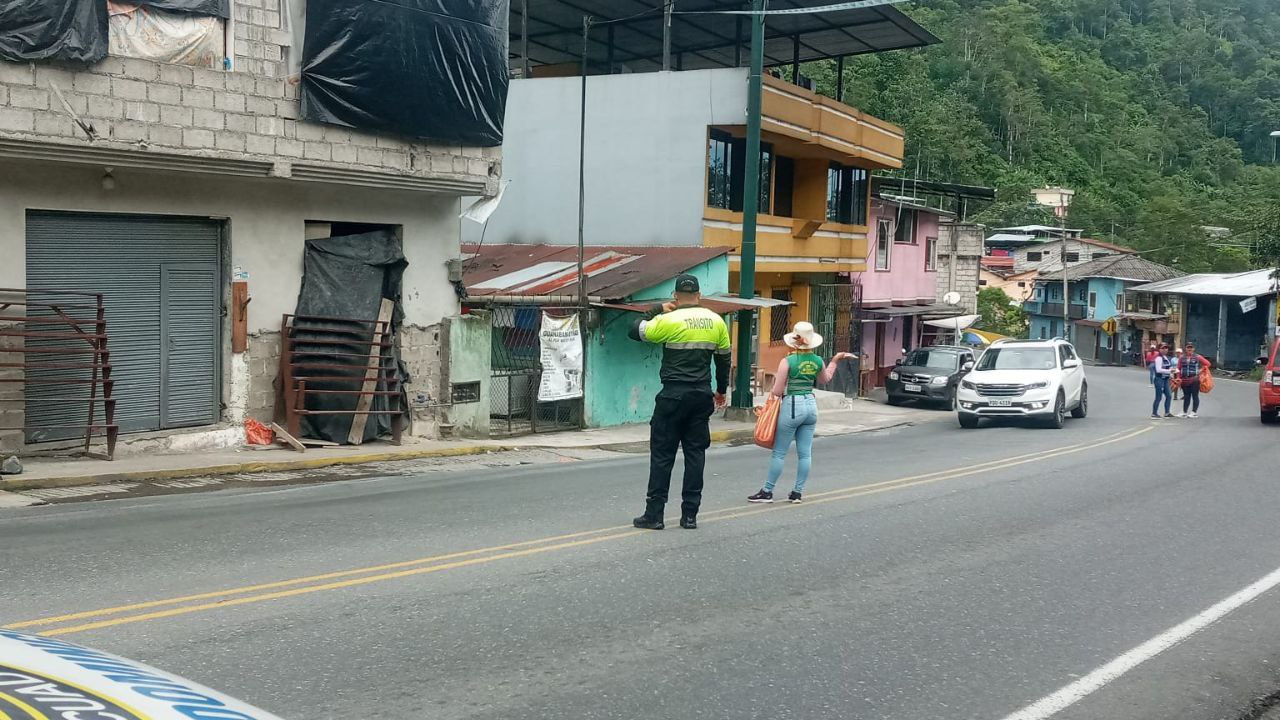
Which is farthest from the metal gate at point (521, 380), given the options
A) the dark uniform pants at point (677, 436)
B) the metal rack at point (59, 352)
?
the dark uniform pants at point (677, 436)

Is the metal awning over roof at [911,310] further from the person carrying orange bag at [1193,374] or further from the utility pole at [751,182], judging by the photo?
the utility pole at [751,182]

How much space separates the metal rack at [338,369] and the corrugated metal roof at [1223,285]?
158ft

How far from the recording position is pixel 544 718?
5012mm

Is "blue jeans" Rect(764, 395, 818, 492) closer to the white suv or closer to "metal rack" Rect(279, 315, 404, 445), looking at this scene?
"metal rack" Rect(279, 315, 404, 445)

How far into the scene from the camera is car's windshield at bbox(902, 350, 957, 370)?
33312 mm

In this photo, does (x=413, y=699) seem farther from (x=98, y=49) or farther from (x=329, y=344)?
(x=329, y=344)

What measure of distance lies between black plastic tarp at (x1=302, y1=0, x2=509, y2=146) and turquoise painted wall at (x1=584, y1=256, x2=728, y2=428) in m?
4.94

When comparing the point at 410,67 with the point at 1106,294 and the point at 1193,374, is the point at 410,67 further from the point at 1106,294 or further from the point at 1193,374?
the point at 1106,294

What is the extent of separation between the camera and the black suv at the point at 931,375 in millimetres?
32469

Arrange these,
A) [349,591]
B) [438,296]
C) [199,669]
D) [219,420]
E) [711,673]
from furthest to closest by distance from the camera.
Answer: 1. [438,296]
2. [219,420]
3. [349,591]
4. [711,673]
5. [199,669]

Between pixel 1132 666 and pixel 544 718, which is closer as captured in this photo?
pixel 544 718

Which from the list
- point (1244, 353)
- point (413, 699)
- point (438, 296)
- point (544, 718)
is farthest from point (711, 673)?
point (1244, 353)

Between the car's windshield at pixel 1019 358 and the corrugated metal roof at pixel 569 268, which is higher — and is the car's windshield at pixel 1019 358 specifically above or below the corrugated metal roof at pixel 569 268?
below

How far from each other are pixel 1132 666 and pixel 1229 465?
11897 mm
